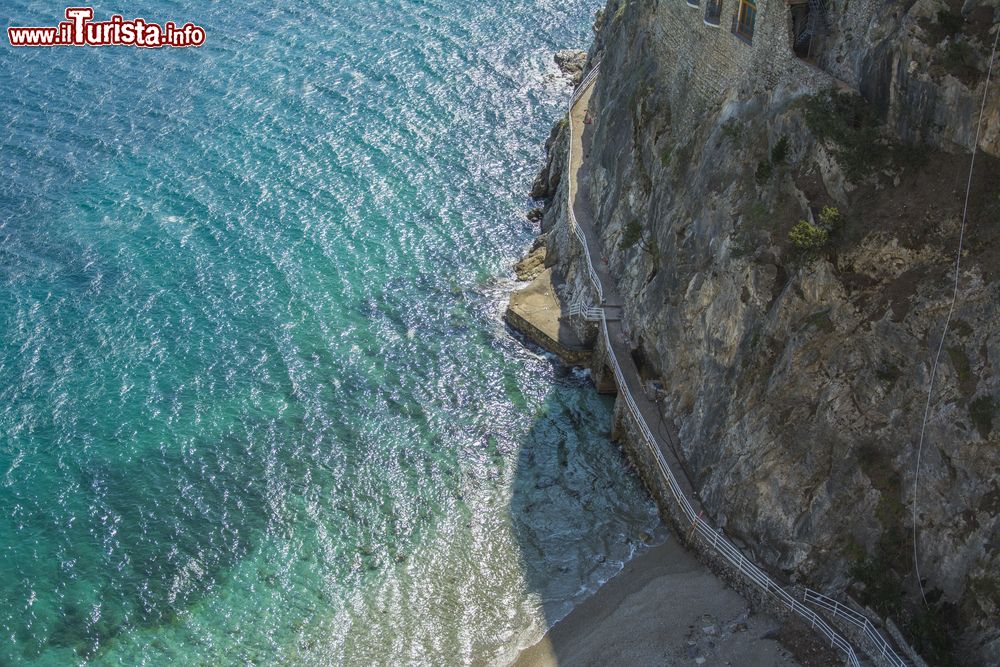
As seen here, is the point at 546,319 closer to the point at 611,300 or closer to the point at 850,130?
the point at 611,300

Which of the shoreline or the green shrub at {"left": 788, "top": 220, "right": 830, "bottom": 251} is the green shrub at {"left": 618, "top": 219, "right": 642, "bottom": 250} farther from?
the shoreline

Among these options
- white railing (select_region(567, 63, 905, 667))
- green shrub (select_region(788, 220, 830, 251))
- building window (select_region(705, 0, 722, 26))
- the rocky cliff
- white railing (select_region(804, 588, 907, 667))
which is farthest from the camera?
building window (select_region(705, 0, 722, 26))

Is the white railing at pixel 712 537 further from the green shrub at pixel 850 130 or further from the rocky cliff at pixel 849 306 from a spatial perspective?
the green shrub at pixel 850 130

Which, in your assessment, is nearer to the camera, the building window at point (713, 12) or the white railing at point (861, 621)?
the white railing at point (861, 621)

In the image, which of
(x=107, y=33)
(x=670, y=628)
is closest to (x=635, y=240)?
(x=670, y=628)

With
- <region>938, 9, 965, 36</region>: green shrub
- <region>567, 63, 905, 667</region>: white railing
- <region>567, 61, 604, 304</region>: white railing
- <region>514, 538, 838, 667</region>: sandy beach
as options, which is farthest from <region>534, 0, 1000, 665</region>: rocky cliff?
<region>567, 61, 604, 304</region>: white railing

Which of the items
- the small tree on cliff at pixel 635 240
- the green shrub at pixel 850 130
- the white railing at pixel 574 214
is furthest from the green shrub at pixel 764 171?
the white railing at pixel 574 214
